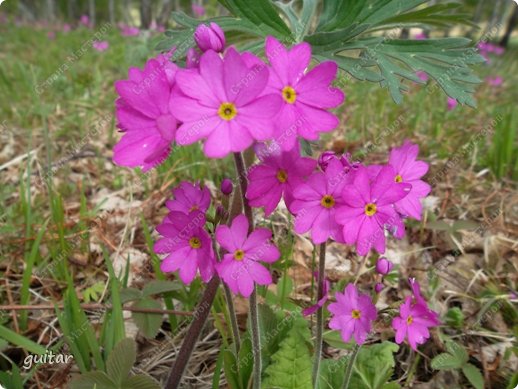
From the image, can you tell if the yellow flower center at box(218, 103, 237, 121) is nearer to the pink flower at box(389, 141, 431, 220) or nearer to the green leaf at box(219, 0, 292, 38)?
the pink flower at box(389, 141, 431, 220)

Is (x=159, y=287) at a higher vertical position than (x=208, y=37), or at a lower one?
lower

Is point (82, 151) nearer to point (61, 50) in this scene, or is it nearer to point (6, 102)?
point (6, 102)

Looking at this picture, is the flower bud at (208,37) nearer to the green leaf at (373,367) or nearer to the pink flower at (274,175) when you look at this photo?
the pink flower at (274,175)

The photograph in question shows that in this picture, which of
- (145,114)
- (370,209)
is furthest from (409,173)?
(145,114)

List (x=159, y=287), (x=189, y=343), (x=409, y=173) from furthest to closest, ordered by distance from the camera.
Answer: (x=159, y=287)
(x=189, y=343)
(x=409, y=173)

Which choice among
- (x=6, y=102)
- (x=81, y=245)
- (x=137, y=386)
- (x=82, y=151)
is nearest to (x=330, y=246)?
(x=81, y=245)

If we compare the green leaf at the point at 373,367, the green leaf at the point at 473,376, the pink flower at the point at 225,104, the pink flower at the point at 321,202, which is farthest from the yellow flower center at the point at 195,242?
the green leaf at the point at 473,376

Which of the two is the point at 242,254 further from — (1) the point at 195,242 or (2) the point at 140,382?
(2) the point at 140,382
